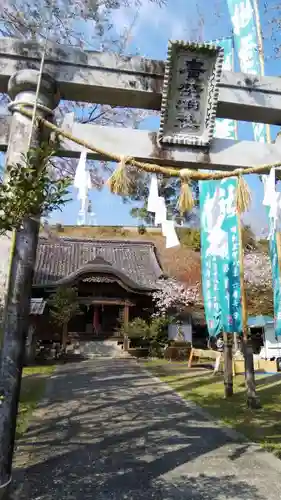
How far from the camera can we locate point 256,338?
2423 centimetres

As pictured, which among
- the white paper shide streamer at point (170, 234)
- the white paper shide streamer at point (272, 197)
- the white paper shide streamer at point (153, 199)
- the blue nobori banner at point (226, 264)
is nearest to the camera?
the white paper shide streamer at point (170, 234)

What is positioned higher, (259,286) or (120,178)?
(259,286)

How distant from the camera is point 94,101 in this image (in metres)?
4.89

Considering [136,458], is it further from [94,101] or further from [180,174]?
[94,101]

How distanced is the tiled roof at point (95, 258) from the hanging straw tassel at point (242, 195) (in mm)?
19346

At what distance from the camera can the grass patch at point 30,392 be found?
22.1 feet

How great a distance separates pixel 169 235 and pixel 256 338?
21.7 metres

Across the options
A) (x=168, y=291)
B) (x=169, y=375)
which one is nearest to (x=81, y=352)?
(x=168, y=291)

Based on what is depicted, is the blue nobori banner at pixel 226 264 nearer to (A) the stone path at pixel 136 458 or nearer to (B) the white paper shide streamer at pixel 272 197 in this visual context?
(A) the stone path at pixel 136 458

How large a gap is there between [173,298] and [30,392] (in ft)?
44.7

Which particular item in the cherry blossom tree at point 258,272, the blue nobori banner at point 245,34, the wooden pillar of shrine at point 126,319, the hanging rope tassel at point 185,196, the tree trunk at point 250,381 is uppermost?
the blue nobori banner at point 245,34

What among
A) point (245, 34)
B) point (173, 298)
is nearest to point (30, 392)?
point (245, 34)

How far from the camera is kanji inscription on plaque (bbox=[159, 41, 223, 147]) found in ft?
15.3

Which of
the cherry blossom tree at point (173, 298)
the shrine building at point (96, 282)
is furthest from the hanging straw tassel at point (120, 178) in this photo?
the cherry blossom tree at point (173, 298)
